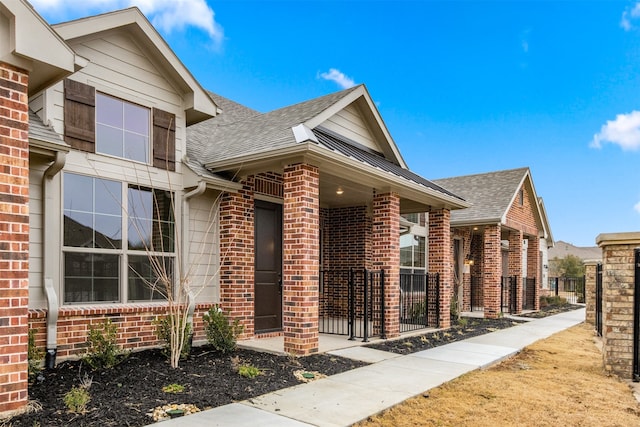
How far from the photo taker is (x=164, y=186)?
675cm

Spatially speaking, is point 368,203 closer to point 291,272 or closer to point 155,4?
point 291,272

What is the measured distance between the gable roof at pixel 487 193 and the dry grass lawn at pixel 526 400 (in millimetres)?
7197

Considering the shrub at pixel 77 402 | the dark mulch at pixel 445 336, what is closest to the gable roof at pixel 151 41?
the shrub at pixel 77 402

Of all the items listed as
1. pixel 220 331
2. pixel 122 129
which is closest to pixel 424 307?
pixel 220 331

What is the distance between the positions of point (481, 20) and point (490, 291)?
478 inches

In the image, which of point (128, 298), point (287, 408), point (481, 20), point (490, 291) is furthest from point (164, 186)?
point (481, 20)

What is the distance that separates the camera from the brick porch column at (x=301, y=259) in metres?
6.45

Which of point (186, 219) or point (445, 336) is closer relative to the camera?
point (186, 219)

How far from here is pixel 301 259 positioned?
6.49 m

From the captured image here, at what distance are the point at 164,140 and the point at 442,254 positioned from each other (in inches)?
267

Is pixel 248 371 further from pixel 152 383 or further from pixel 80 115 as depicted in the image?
pixel 80 115

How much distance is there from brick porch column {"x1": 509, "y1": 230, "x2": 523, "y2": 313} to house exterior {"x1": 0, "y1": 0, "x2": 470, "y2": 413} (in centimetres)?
806

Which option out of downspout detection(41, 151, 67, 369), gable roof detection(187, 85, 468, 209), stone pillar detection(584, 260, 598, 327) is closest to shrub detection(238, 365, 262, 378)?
downspout detection(41, 151, 67, 369)

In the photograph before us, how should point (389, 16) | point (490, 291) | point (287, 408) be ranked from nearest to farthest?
1. point (287, 408)
2. point (490, 291)
3. point (389, 16)
